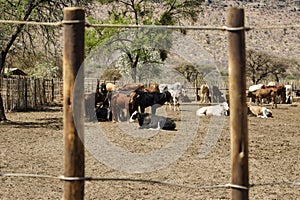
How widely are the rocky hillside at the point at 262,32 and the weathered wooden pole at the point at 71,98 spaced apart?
63512mm

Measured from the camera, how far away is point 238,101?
3820 millimetres

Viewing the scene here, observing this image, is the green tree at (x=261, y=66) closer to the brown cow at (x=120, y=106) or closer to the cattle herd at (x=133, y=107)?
the cattle herd at (x=133, y=107)

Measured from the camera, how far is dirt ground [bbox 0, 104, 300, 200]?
25.5ft

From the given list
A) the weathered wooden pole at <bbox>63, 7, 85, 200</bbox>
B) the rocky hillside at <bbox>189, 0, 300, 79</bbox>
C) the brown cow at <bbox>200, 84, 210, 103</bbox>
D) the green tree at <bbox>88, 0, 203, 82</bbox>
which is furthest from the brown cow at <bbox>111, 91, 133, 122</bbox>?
the rocky hillside at <bbox>189, 0, 300, 79</bbox>

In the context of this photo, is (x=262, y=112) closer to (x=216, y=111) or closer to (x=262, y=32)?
(x=216, y=111)

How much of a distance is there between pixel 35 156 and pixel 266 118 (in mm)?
13139

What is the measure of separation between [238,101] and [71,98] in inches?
42.2

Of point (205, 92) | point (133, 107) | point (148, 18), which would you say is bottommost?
point (133, 107)

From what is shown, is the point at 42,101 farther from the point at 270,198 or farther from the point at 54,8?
the point at 270,198

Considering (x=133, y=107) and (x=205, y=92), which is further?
(x=205, y=92)

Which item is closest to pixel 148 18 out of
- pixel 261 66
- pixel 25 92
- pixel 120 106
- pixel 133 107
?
pixel 25 92

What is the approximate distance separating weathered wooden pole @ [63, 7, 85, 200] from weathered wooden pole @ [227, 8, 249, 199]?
37.9 inches

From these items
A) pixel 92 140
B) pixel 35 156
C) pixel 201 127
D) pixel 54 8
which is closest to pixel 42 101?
pixel 54 8

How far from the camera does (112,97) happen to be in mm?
20047
